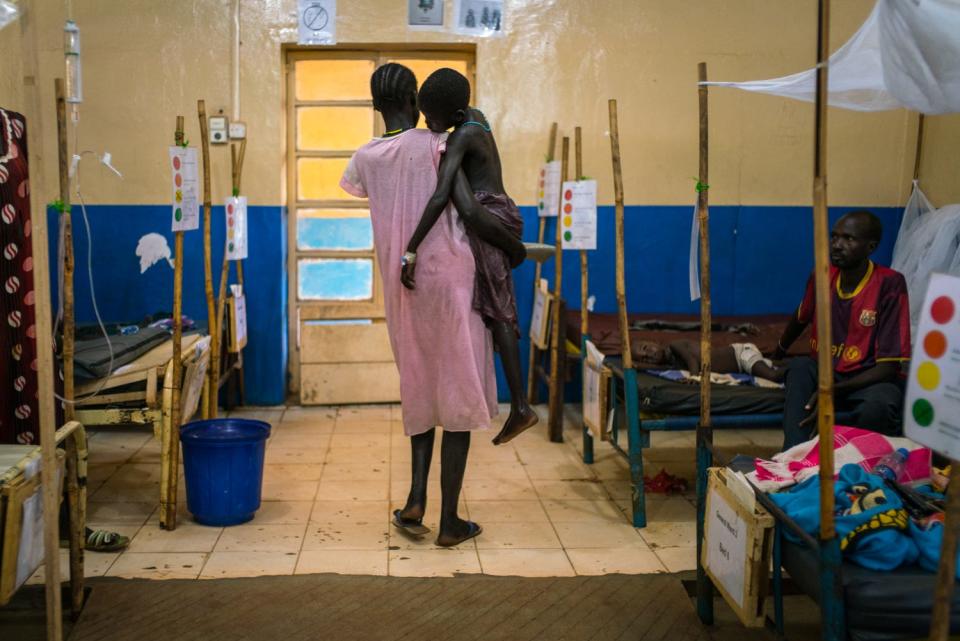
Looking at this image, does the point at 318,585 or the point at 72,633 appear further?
the point at 318,585

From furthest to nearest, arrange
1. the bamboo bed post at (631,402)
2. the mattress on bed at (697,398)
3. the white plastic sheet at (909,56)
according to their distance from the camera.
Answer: the mattress on bed at (697,398) → the bamboo bed post at (631,402) → the white plastic sheet at (909,56)

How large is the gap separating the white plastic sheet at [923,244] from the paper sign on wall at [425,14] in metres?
3.09

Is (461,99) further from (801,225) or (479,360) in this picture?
(801,225)

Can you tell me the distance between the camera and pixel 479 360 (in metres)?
3.54

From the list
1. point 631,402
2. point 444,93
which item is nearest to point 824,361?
point 444,93

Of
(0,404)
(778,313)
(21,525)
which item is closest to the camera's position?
(21,525)

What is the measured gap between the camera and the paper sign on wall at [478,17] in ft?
18.8

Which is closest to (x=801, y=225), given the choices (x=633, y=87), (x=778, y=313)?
(x=778, y=313)

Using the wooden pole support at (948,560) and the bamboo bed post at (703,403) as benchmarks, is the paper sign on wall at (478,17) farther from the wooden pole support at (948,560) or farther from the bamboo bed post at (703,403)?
the wooden pole support at (948,560)

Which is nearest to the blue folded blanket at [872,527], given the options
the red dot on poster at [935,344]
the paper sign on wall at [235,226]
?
the red dot on poster at [935,344]

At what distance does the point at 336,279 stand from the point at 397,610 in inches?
131

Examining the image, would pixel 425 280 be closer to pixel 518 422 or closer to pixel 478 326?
pixel 478 326

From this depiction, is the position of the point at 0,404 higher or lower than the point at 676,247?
lower

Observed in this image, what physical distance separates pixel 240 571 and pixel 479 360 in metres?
1.14
